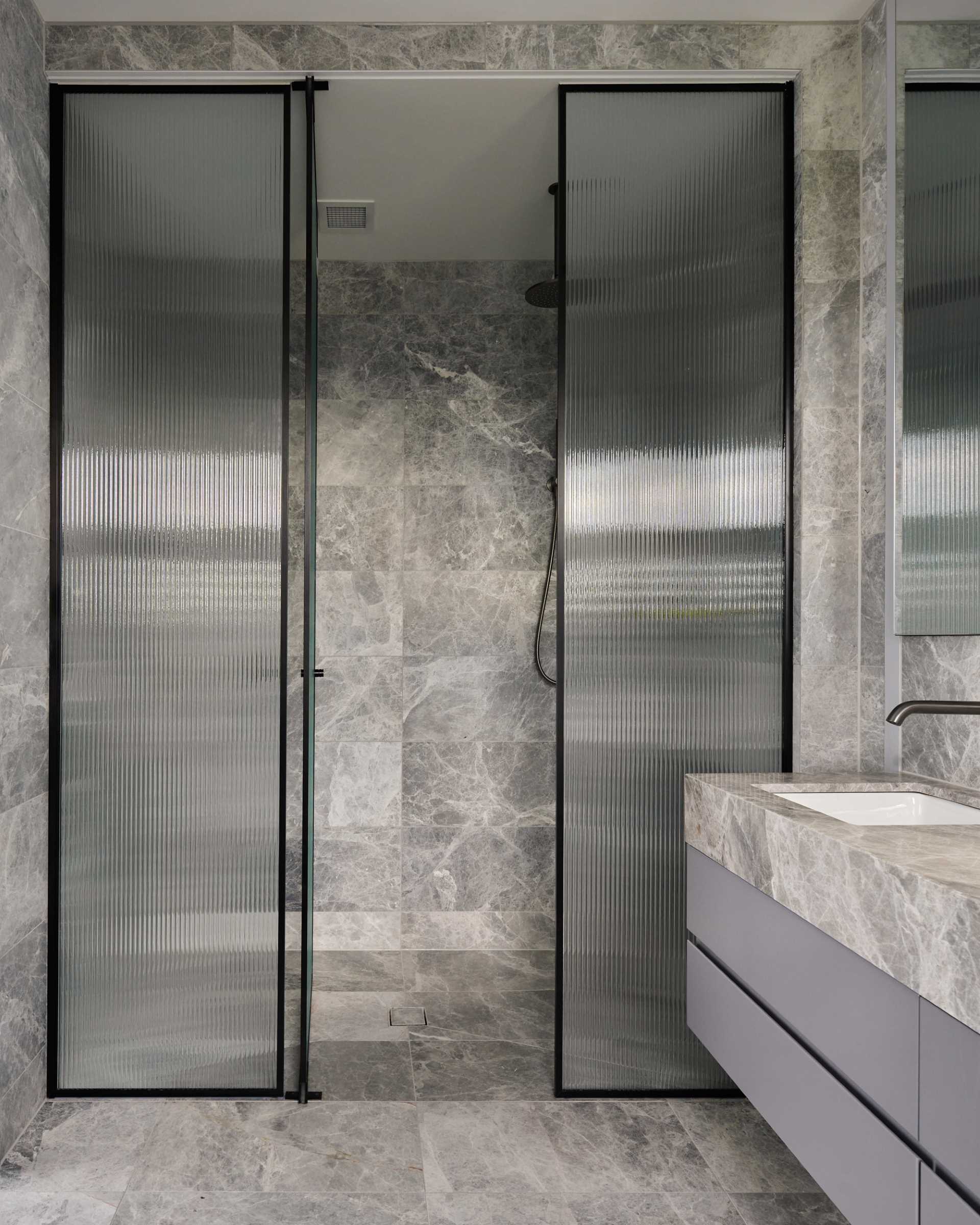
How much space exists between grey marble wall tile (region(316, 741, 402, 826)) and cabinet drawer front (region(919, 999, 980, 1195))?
88.3 inches

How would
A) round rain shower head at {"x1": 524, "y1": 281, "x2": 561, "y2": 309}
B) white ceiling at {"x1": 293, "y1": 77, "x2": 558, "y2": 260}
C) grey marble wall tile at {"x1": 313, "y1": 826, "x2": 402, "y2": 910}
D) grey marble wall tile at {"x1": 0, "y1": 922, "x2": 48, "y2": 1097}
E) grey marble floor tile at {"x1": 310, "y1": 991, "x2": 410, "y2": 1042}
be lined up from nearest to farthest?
grey marble wall tile at {"x1": 0, "y1": 922, "x2": 48, "y2": 1097}, white ceiling at {"x1": 293, "y1": 77, "x2": 558, "y2": 260}, grey marble floor tile at {"x1": 310, "y1": 991, "x2": 410, "y2": 1042}, round rain shower head at {"x1": 524, "y1": 281, "x2": 561, "y2": 309}, grey marble wall tile at {"x1": 313, "y1": 826, "x2": 402, "y2": 910}

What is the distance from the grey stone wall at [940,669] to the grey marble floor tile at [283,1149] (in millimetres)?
1427

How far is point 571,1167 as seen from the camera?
72.2 inches

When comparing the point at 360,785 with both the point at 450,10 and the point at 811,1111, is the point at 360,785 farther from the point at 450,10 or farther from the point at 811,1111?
the point at 450,10

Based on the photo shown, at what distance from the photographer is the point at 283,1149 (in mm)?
1890

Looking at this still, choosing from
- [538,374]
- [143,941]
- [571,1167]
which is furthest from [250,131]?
[571,1167]

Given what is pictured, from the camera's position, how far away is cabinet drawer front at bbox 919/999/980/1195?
0.99m

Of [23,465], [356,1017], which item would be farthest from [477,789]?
[23,465]

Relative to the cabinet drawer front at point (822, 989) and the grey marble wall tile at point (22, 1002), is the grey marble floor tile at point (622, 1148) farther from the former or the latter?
the grey marble wall tile at point (22, 1002)

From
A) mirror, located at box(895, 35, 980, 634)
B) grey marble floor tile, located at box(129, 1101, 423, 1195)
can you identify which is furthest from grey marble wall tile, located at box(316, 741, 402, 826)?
mirror, located at box(895, 35, 980, 634)

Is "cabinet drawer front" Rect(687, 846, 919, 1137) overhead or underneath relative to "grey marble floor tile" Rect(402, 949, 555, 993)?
overhead

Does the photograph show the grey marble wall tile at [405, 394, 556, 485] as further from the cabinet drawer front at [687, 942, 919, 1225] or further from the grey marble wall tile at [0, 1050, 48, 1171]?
the grey marble wall tile at [0, 1050, 48, 1171]

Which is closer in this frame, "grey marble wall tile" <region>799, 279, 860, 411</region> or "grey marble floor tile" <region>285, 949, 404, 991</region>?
"grey marble wall tile" <region>799, 279, 860, 411</region>

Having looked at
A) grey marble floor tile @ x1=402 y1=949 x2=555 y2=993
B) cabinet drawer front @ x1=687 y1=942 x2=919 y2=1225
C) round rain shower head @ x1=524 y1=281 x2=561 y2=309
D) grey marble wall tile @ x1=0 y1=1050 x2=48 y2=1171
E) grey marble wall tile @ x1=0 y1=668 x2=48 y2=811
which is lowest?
grey marble floor tile @ x1=402 y1=949 x2=555 y2=993
